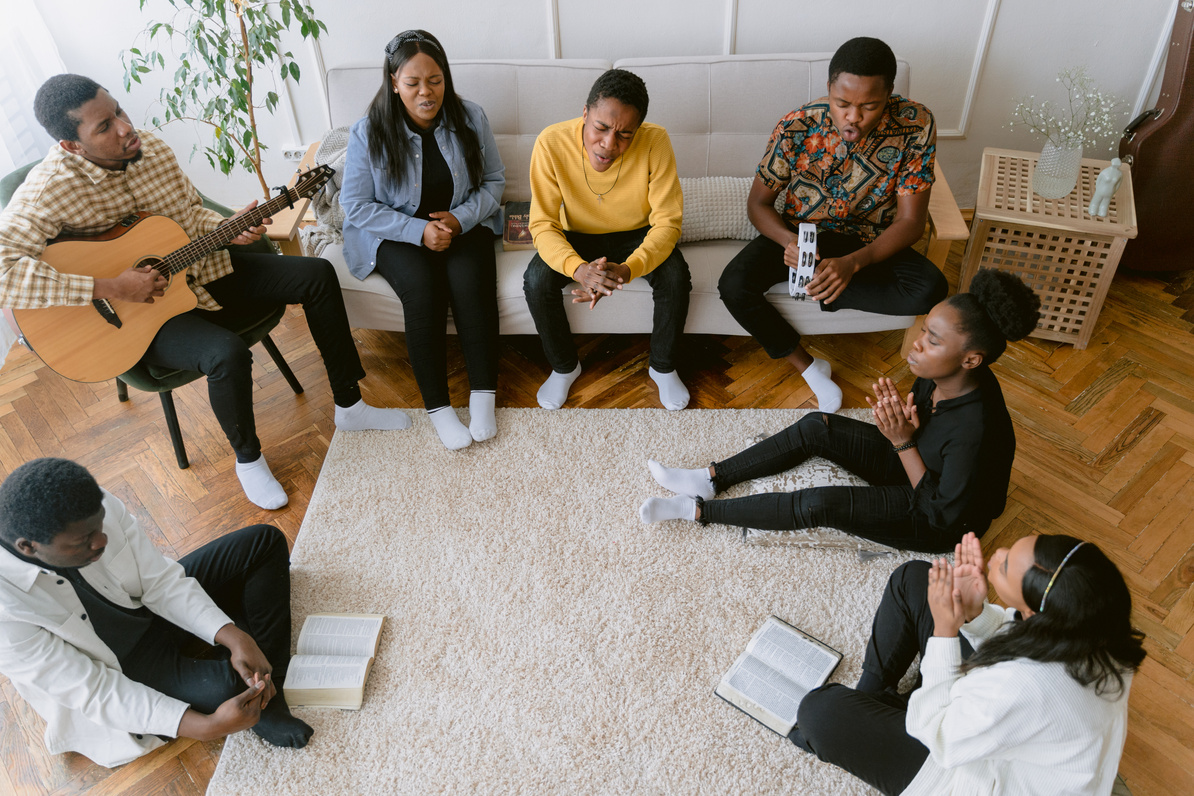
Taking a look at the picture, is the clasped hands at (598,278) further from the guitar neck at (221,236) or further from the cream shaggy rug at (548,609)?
the guitar neck at (221,236)

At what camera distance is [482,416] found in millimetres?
2406

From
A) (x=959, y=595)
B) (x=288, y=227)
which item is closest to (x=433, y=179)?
(x=288, y=227)

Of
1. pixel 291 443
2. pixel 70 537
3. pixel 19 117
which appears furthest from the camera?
pixel 19 117

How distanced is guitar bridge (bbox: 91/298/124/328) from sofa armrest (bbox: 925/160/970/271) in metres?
2.36

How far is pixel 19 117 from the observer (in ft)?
9.05

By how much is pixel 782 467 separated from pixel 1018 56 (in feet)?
6.38

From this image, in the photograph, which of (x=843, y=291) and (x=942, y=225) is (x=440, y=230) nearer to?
(x=843, y=291)

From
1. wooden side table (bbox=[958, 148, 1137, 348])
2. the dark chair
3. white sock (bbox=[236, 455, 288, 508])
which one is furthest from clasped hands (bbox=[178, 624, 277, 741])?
wooden side table (bbox=[958, 148, 1137, 348])

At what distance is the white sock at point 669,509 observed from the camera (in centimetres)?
210

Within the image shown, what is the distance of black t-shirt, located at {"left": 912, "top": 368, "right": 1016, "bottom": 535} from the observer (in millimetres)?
1679

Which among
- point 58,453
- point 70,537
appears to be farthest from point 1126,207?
point 58,453

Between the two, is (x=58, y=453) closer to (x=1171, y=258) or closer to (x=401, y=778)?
(x=401, y=778)

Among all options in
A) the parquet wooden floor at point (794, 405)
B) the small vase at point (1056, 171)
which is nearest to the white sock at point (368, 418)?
the parquet wooden floor at point (794, 405)

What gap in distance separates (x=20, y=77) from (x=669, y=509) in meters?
2.80
